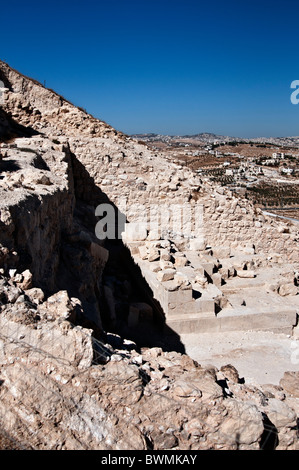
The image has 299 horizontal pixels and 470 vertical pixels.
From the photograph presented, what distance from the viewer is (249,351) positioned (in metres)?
6.44

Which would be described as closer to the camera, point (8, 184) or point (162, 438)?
point (162, 438)

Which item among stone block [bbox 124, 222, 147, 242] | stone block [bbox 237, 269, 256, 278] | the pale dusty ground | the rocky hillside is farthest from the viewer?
stone block [bbox 124, 222, 147, 242]

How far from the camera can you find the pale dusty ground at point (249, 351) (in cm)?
594

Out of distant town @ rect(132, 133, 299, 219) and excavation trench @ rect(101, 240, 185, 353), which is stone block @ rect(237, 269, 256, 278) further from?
distant town @ rect(132, 133, 299, 219)

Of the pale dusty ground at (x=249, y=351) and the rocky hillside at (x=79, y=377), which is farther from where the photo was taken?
the pale dusty ground at (x=249, y=351)

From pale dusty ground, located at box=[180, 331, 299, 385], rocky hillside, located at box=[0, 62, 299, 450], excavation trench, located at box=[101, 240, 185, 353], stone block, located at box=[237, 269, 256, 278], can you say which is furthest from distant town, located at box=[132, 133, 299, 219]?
rocky hillside, located at box=[0, 62, 299, 450]

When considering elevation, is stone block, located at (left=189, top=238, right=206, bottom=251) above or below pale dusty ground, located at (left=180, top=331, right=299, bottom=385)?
above

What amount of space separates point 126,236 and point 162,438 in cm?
661

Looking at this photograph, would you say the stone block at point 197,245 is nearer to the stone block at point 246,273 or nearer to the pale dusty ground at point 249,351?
the stone block at point 246,273

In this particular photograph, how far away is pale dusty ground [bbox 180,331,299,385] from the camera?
594 centimetres

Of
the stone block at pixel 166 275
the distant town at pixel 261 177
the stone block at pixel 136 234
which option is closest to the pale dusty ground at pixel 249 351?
the stone block at pixel 166 275
